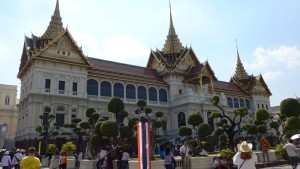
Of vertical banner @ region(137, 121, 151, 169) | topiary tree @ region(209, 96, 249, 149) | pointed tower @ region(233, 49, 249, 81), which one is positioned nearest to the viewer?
vertical banner @ region(137, 121, 151, 169)

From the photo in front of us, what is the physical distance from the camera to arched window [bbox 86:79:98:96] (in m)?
35.6

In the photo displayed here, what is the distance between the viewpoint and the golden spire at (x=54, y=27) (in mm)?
36219

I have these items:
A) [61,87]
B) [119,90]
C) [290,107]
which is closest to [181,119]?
[119,90]

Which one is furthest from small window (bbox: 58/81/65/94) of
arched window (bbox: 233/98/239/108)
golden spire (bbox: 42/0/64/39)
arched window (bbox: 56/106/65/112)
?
arched window (bbox: 233/98/239/108)

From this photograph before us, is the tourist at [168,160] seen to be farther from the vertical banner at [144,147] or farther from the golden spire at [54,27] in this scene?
the golden spire at [54,27]

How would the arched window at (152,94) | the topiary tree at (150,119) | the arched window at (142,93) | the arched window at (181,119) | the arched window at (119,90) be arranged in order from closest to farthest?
1. the topiary tree at (150,119)
2. the arched window at (119,90)
3. the arched window at (181,119)
4. the arched window at (142,93)
5. the arched window at (152,94)

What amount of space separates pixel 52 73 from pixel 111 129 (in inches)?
739

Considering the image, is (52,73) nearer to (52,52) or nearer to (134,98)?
(52,52)

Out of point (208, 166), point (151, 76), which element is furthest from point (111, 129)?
point (151, 76)

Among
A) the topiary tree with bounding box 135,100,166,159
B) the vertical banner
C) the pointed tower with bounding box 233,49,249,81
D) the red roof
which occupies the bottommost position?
the vertical banner

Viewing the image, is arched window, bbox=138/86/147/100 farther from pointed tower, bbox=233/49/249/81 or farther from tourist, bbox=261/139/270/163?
tourist, bbox=261/139/270/163

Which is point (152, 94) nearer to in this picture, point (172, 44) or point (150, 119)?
point (172, 44)

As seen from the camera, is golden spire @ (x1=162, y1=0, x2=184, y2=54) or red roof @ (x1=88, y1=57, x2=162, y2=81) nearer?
red roof @ (x1=88, y1=57, x2=162, y2=81)

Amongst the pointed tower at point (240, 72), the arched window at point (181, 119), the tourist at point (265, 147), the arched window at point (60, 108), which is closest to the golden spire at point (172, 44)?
the arched window at point (181, 119)
